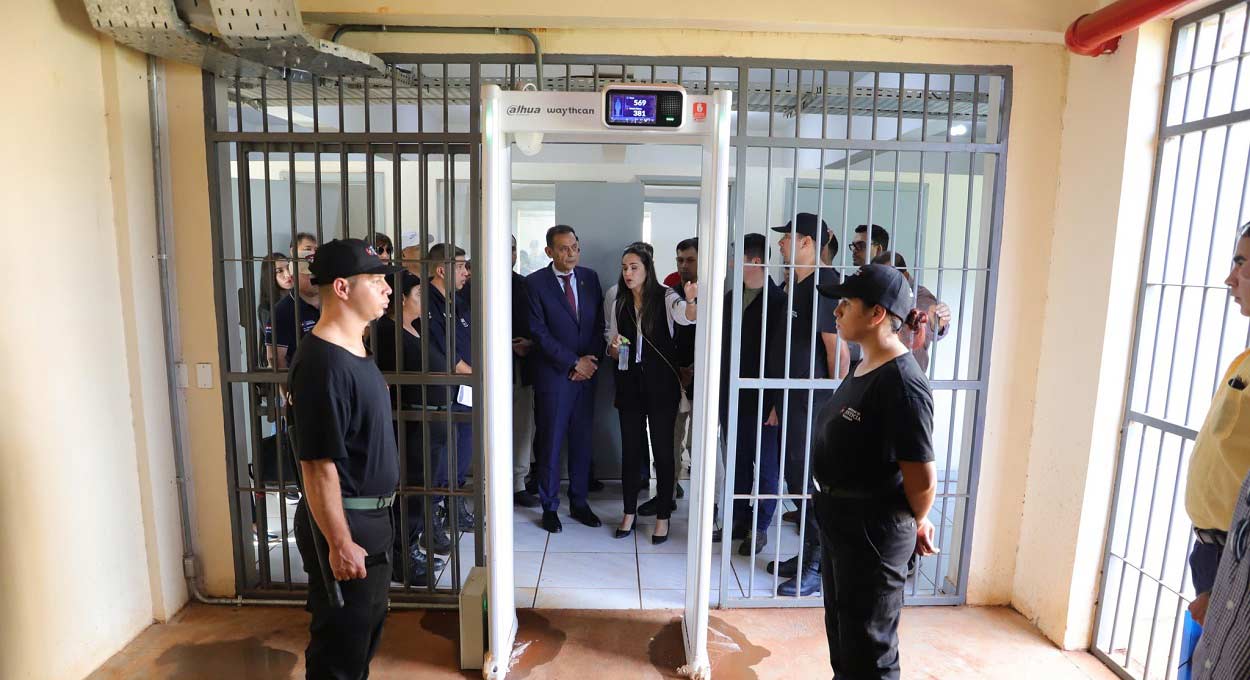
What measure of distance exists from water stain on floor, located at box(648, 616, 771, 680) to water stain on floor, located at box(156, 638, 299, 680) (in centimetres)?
140

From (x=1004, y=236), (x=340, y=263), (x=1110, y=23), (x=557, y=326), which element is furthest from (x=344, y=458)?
(x=1110, y=23)

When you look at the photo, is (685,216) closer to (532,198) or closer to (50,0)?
(532,198)

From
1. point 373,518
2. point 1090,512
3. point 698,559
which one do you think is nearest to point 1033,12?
point 1090,512

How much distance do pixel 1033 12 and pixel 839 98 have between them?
2.56 meters

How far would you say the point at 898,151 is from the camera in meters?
2.76

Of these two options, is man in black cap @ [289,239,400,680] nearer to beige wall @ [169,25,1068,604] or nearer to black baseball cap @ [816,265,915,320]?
beige wall @ [169,25,1068,604]

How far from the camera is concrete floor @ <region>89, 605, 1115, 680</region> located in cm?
252

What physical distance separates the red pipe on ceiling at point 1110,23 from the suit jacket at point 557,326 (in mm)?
2368

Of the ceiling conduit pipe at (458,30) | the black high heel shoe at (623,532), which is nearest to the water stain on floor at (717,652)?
the black high heel shoe at (623,532)

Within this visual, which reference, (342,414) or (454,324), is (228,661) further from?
(454,324)

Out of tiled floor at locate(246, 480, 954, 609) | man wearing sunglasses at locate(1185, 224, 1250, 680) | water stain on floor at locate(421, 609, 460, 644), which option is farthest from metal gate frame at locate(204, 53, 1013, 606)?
man wearing sunglasses at locate(1185, 224, 1250, 680)

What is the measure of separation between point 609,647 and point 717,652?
→ 1.42ft

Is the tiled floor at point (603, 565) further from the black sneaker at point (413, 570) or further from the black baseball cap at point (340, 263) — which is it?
the black baseball cap at point (340, 263)

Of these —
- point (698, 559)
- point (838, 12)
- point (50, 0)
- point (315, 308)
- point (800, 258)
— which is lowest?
point (698, 559)
